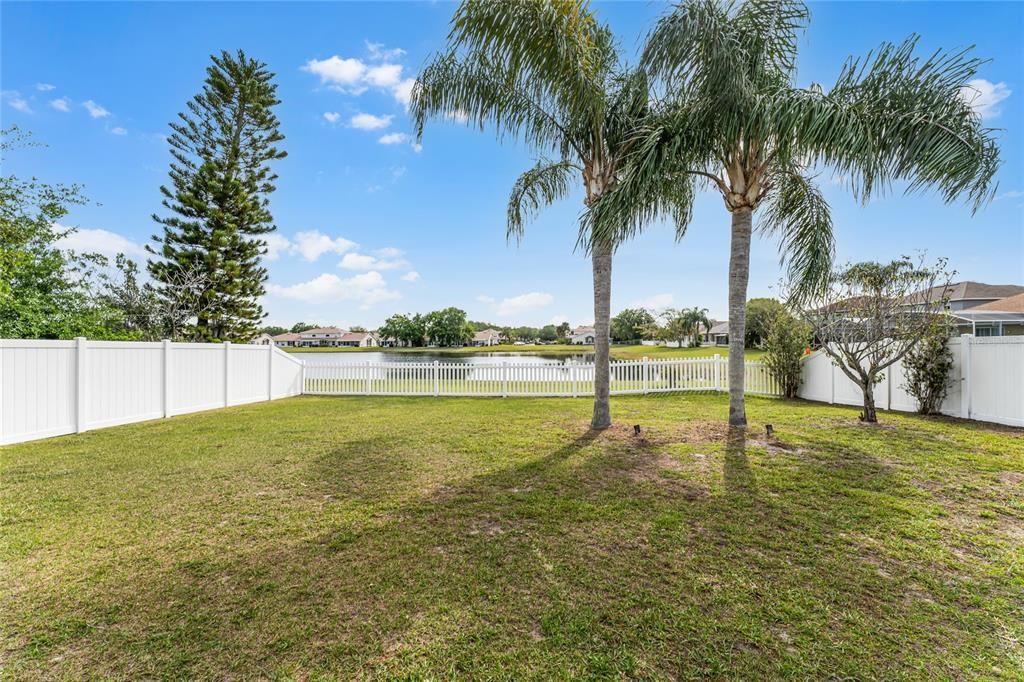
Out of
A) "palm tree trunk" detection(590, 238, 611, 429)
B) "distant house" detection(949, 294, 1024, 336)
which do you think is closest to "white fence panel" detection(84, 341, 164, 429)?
"palm tree trunk" detection(590, 238, 611, 429)

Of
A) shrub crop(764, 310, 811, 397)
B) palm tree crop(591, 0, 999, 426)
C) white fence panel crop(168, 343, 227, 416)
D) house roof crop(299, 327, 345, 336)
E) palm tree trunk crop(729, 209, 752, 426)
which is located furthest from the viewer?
house roof crop(299, 327, 345, 336)

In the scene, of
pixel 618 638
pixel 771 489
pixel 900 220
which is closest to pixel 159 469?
pixel 618 638

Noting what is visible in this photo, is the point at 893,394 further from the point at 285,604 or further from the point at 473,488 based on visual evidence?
the point at 285,604

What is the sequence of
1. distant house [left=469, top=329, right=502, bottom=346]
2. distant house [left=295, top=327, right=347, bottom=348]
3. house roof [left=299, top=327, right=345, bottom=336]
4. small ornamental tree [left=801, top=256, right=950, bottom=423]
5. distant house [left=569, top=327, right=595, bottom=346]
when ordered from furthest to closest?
distant house [left=569, top=327, right=595, bottom=346], distant house [left=469, top=329, right=502, bottom=346], house roof [left=299, top=327, right=345, bottom=336], distant house [left=295, top=327, right=347, bottom=348], small ornamental tree [left=801, top=256, right=950, bottom=423]

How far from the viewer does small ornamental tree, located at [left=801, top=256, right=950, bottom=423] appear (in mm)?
6285

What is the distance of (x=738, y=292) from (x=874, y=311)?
262 centimetres

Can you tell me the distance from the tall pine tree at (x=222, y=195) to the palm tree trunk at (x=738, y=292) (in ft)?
51.8

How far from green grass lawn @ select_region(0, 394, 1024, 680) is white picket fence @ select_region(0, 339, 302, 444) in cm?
102

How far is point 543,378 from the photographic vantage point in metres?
10.2

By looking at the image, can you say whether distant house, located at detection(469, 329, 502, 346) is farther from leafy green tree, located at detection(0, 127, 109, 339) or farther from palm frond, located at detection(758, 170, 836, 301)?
palm frond, located at detection(758, 170, 836, 301)

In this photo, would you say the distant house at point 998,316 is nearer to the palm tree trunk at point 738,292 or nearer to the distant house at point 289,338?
the palm tree trunk at point 738,292

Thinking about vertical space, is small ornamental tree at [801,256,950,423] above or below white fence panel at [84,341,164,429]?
above

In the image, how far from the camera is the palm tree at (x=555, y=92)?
491cm

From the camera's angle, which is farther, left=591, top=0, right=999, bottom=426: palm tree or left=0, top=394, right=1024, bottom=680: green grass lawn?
left=591, top=0, right=999, bottom=426: palm tree
